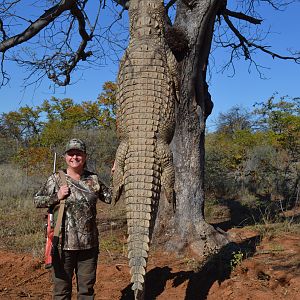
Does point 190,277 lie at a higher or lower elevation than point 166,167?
lower

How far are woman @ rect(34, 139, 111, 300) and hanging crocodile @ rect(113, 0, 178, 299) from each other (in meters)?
0.51

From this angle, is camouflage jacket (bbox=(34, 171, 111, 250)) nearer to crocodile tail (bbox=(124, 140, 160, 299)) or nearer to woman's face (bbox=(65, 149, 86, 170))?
woman's face (bbox=(65, 149, 86, 170))

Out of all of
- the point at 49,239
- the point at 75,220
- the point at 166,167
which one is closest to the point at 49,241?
the point at 49,239

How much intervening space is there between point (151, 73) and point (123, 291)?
9.27 feet

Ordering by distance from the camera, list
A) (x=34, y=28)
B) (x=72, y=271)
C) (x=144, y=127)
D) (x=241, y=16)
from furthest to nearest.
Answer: (x=241, y=16) → (x=34, y=28) → (x=72, y=271) → (x=144, y=127)

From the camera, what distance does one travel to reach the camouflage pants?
3.66m

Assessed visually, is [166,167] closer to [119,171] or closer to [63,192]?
[119,171]

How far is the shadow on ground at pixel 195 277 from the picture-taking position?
4727mm

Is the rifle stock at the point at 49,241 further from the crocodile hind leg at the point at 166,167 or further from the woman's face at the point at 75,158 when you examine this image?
the crocodile hind leg at the point at 166,167

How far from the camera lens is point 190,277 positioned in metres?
5.05

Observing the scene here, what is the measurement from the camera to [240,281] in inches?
185

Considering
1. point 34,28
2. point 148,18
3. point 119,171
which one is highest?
point 34,28

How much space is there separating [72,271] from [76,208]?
23.6 inches

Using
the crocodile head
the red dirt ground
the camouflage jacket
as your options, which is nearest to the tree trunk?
the red dirt ground
